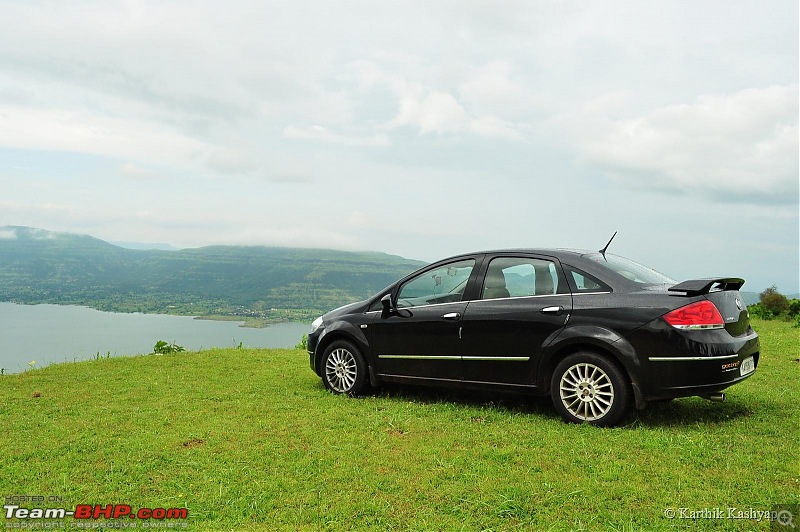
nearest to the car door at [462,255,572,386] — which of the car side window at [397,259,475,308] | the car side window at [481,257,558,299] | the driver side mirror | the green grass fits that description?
the car side window at [481,257,558,299]

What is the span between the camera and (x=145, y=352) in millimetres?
12781

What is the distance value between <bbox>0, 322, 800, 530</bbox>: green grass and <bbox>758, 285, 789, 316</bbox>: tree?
43.6 feet

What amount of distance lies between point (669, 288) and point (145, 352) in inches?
433

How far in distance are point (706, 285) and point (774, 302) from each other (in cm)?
1706

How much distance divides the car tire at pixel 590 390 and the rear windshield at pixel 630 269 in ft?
3.11

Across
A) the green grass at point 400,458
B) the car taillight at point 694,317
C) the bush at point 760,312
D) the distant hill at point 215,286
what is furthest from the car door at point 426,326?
the distant hill at point 215,286

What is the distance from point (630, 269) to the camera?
20.3 ft

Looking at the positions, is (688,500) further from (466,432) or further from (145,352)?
(145,352)

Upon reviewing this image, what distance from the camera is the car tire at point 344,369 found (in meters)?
7.38

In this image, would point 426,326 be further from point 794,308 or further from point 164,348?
point 794,308

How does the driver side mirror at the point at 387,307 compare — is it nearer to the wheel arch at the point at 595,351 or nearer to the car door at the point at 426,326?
the car door at the point at 426,326

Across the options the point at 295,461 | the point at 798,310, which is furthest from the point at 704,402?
the point at 798,310

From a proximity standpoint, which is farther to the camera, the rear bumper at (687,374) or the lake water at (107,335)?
the lake water at (107,335)

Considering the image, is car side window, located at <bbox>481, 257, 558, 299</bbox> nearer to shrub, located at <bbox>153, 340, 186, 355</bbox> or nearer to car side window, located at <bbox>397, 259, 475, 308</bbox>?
car side window, located at <bbox>397, 259, 475, 308</bbox>
